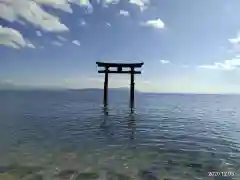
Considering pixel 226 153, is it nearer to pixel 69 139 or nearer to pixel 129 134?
pixel 129 134

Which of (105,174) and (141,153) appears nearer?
(105,174)

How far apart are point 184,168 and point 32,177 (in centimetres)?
512

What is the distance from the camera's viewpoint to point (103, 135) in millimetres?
16422

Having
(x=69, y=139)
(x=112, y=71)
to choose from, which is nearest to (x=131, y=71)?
(x=112, y=71)

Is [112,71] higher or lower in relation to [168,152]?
higher
